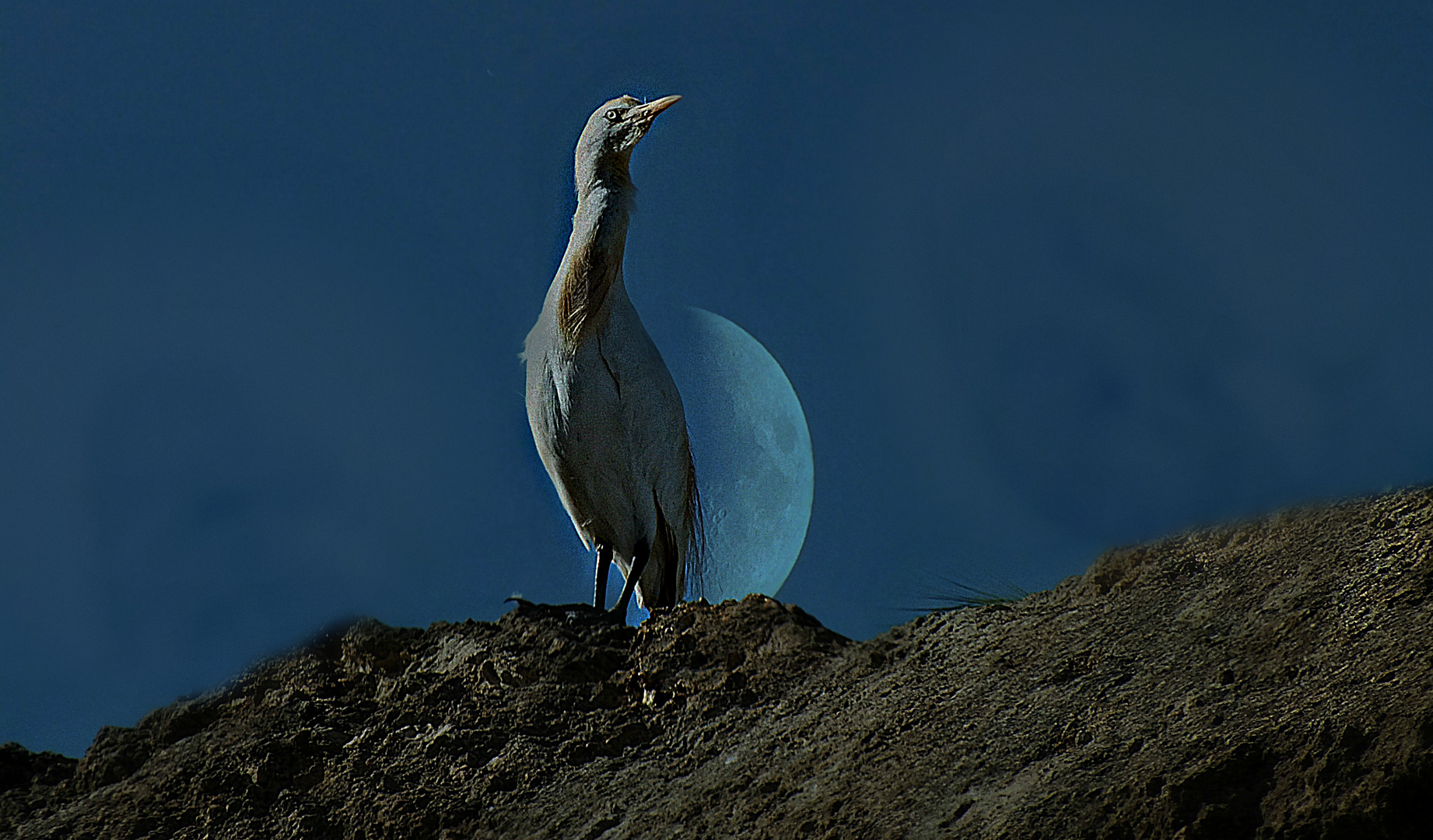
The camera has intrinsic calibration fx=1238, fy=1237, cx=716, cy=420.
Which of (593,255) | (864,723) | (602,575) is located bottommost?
(864,723)

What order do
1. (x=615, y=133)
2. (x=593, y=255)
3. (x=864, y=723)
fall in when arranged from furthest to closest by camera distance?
(x=615, y=133)
(x=593, y=255)
(x=864, y=723)

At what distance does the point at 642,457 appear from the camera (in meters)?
7.28

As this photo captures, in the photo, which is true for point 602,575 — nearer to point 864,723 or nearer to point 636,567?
point 636,567

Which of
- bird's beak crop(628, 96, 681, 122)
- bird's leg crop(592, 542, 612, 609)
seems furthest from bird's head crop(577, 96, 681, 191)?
bird's leg crop(592, 542, 612, 609)

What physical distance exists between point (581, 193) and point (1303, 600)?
5.41 meters

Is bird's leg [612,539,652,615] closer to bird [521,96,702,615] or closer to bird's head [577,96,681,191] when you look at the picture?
bird [521,96,702,615]

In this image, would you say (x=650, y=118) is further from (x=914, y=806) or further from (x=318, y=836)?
(x=914, y=806)

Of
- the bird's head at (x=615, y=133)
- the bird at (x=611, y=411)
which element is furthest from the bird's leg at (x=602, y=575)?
the bird's head at (x=615, y=133)

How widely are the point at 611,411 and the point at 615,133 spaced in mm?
1959

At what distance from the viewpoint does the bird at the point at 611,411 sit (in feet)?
23.5

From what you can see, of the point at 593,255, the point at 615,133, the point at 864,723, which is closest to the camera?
the point at 864,723

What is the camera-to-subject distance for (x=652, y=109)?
7840 millimetres

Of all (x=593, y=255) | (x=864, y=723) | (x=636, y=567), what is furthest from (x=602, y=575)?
(x=864, y=723)

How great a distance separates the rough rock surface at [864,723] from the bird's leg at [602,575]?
1080mm
